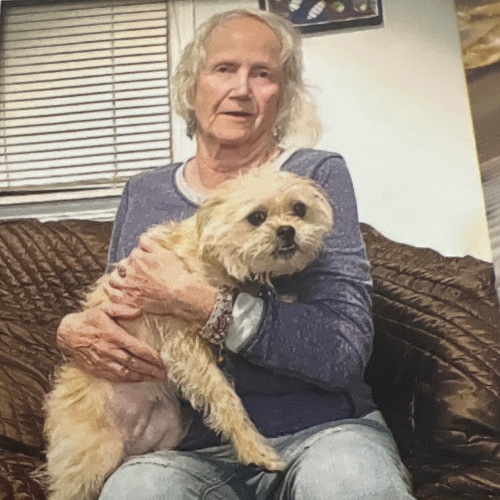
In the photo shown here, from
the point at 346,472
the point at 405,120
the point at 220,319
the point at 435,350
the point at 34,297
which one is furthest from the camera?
the point at 34,297

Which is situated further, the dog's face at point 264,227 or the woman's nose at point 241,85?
the woman's nose at point 241,85

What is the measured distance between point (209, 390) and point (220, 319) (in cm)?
9

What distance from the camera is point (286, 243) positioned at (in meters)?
0.89

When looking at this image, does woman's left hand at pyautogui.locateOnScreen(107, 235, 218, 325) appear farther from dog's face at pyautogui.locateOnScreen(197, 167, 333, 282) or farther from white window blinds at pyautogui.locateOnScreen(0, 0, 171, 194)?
white window blinds at pyautogui.locateOnScreen(0, 0, 171, 194)

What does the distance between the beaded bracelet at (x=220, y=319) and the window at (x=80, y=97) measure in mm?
322

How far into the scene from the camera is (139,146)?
1154mm

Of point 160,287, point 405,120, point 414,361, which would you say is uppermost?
point 405,120

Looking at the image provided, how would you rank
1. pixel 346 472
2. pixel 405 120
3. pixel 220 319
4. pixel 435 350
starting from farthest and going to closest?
1. pixel 405 120
2. pixel 435 350
3. pixel 220 319
4. pixel 346 472

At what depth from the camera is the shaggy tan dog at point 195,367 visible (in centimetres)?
89

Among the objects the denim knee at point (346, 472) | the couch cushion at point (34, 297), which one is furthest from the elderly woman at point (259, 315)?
the couch cushion at point (34, 297)

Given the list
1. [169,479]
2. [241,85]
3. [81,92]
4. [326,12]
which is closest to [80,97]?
[81,92]

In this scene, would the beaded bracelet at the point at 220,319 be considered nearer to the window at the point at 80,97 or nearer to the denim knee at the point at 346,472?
the denim knee at the point at 346,472

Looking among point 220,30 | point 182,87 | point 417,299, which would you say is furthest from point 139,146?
point 417,299

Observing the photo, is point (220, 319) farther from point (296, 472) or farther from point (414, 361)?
point (414, 361)
